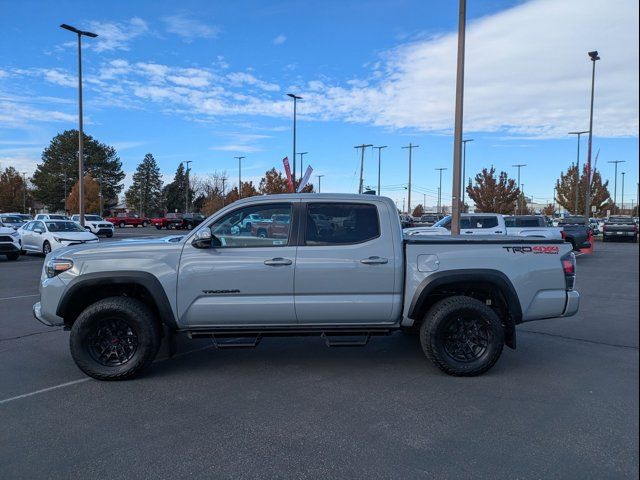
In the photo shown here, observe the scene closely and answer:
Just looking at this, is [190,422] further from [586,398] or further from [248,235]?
[586,398]

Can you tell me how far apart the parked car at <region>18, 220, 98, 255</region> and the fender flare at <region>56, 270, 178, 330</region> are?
15.5 meters

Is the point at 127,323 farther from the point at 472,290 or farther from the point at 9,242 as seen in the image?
the point at 9,242

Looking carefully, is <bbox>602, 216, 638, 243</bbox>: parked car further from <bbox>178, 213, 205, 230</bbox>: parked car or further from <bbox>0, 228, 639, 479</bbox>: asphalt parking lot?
<bbox>178, 213, 205, 230</bbox>: parked car

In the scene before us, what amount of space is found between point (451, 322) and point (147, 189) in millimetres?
118564

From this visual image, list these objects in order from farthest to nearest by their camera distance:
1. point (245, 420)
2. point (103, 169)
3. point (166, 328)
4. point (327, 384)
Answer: point (103, 169)
point (166, 328)
point (327, 384)
point (245, 420)

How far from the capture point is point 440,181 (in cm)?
9175

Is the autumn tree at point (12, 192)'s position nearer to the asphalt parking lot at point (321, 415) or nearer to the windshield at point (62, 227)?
the windshield at point (62, 227)

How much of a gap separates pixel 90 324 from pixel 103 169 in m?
94.1

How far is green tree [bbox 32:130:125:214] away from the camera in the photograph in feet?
290

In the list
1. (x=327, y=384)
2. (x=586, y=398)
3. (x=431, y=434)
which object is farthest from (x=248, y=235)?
(x=586, y=398)

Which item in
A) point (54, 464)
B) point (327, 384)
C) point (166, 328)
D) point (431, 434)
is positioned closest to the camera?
point (54, 464)

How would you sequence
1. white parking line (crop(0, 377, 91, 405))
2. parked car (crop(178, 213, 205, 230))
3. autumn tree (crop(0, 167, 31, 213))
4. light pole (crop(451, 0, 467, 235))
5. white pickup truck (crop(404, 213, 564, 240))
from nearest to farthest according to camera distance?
1. white parking line (crop(0, 377, 91, 405))
2. light pole (crop(451, 0, 467, 235))
3. white pickup truck (crop(404, 213, 564, 240))
4. parked car (crop(178, 213, 205, 230))
5. autumn tree (crop(0, 167, 31, 213))

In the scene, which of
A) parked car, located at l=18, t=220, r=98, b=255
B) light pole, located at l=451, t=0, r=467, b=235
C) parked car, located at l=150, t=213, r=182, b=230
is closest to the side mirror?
light pole, located at l=451, t=0, r=467, b=235

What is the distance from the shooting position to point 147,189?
116125 mm
